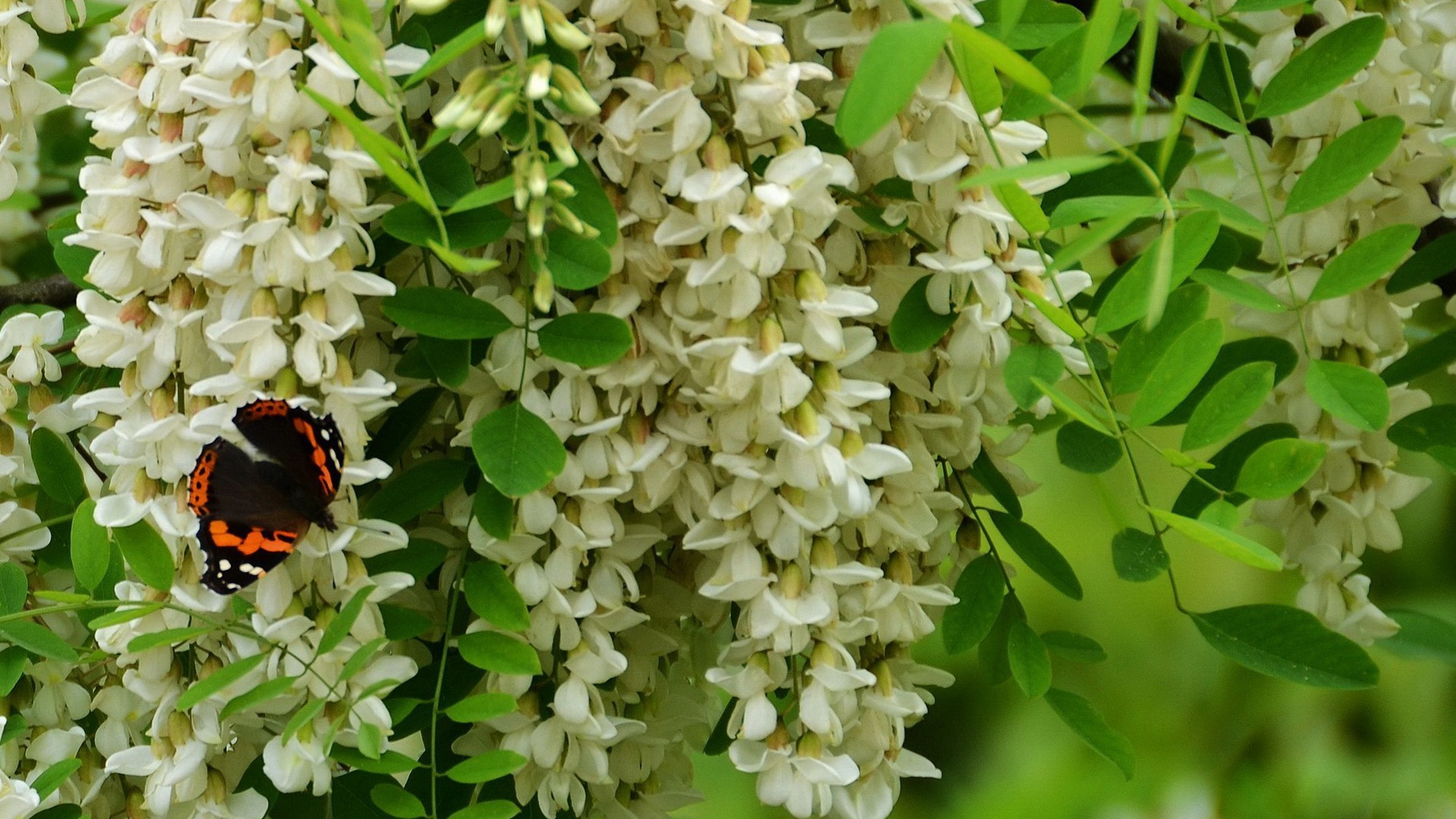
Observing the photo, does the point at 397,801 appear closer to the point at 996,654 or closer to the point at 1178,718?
the point at 996,654

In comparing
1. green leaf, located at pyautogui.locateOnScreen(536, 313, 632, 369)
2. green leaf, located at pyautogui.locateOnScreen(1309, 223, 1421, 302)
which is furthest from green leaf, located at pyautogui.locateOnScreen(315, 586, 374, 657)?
green leaf, located at pyautogui.locateOnScreen(1309, 223, 1421, 302)

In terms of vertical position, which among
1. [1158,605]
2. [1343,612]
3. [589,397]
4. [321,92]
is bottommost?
[1158,605]

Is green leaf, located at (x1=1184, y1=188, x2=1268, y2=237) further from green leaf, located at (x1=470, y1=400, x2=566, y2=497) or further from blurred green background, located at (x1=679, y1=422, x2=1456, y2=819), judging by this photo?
blurred green background, located at (x1=679, y1=422, x2=1456, y2=819)

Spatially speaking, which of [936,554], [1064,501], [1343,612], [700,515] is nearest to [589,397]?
[700,515]

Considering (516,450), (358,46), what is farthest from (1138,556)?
(358,46)

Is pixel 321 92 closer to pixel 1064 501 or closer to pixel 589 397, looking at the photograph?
pixel 589 397

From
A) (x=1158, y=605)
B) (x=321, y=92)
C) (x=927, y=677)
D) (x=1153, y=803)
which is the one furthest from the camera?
(x=1158, y=605)

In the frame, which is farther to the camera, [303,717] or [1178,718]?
[1178,718]
